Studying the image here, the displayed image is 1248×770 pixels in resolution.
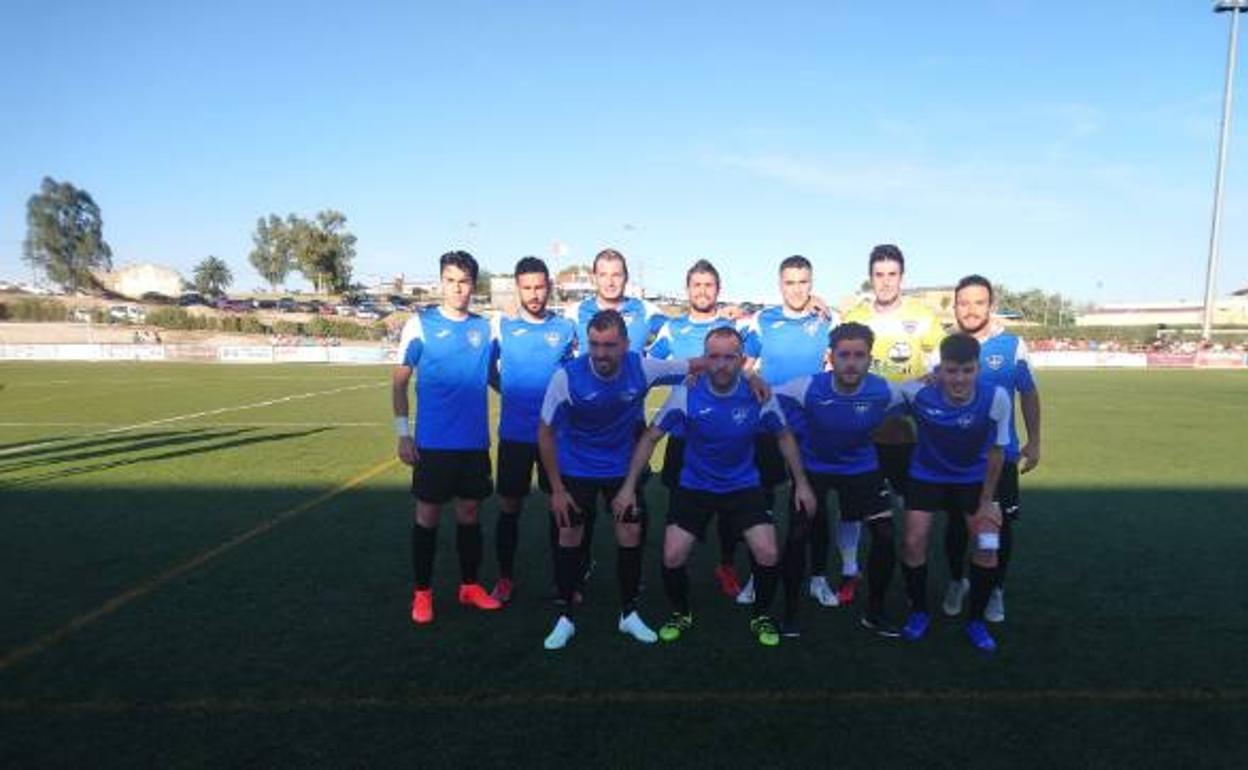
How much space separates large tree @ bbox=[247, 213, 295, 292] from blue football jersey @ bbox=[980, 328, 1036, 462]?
8163cm

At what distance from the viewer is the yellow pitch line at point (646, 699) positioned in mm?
3609

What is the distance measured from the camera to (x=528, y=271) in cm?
495

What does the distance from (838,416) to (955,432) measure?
26.1 inches

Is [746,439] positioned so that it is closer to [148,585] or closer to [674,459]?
[674,459]

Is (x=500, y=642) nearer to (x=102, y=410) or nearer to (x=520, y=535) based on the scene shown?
(x=520, y=535)

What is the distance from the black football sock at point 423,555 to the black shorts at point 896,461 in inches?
117

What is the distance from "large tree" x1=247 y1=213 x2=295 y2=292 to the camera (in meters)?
77.3

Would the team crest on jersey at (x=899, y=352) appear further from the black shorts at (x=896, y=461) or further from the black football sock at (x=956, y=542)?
the black football sock at (x=956, y=542)

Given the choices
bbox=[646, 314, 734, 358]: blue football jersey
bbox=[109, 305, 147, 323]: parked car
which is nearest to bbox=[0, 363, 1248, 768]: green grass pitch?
bbox=[646, 314, 734, 358]: blue football jersey

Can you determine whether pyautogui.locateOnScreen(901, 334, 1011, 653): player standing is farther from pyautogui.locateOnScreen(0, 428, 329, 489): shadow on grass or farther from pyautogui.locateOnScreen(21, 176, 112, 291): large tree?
pyautogui.locateOnScreen(21, 176, 112, 291): large tree

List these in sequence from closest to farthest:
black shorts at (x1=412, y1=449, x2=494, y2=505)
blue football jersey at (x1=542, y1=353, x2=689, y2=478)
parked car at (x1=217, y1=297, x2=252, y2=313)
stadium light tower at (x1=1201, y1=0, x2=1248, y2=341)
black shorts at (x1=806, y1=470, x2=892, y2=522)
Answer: blue football jersey at (x1=542, y1=353, x2=689, y2=478) < black shorts at (x1=806, y1=470, x2=892, y2=522) < black shorts at (x1=412, y1=449, x2=494, y2=505) < stadium light tower at (x1=1201, y1=0, x2=1248, y2=341) < parked car at (x1=217, y1=297, x2=252, y2=313)

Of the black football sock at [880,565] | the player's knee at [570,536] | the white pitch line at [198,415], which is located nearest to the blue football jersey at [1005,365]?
the black football sock at [880,565]

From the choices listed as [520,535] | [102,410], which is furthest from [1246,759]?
[102,410]

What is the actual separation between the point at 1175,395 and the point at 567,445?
22.3m
